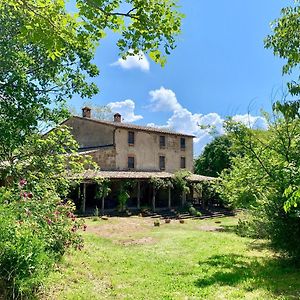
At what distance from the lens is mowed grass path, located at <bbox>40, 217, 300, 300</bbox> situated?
746cm

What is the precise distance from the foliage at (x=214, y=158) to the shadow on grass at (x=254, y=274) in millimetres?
31340

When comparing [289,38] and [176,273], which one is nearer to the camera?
[289,38]

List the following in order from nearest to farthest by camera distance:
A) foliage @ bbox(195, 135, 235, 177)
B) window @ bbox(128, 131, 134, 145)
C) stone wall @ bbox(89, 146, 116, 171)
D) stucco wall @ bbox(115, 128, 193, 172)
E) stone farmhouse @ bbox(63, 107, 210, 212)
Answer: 1. stone farmhouse @ bbox(63, 107, 210, 212)
2. stone wall @ bbox(89, 146, 116, 171)
3. stucco wall @ bbox(115, 128, 193, 172)
4. window @ bbox(128, 131, 134, 145)
5. foliage @ bbox(195, 135, 235, 177)

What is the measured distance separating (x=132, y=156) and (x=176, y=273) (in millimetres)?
23533

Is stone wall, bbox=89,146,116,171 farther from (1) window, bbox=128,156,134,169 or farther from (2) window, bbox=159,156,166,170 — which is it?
(2) window, bbox=159,156,166,170

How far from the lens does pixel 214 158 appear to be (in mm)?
44812

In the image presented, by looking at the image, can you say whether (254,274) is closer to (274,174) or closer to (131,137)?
(274,174)

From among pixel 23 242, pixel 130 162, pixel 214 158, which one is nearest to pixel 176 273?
pixel 23 242

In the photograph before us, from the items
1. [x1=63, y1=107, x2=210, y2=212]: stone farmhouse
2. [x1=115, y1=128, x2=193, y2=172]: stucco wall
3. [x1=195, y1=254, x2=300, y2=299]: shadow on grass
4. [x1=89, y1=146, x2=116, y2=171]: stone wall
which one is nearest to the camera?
[x1=195, y1=254, x2=300, y2=299]: shadow on grass

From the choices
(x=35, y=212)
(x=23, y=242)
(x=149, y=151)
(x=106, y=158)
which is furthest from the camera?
(x=149, y=151)

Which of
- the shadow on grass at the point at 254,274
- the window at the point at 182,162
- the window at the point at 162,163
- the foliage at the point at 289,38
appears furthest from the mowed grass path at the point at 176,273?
the window at the point at 182,162

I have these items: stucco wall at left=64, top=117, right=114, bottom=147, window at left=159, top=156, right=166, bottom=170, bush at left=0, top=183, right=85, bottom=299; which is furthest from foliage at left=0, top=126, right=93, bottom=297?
window at left=159, top=156, right=166, bottom=170

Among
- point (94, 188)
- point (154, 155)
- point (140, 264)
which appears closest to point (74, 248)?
point (140, 264)

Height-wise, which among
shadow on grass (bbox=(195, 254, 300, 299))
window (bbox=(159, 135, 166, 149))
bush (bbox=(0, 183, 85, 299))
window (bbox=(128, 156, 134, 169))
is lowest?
shadow on grass (bbox=(195, 254, 300, 299))
